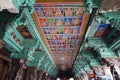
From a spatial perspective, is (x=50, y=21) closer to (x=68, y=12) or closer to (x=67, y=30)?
(x=68, y=12)

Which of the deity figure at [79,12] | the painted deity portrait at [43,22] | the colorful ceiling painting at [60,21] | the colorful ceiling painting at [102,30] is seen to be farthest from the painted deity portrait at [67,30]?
the deity figure at [79,12]

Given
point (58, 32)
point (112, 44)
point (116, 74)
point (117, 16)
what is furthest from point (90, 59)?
point (117, 16)

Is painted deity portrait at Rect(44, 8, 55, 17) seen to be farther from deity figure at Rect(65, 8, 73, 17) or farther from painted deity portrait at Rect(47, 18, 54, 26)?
deity figure at Rect(65, 8, 73, 17)

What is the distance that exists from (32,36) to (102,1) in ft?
12.8

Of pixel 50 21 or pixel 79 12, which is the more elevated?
pixel 50 21

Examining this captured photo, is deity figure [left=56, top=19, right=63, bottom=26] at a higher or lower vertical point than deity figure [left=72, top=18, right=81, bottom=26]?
higher

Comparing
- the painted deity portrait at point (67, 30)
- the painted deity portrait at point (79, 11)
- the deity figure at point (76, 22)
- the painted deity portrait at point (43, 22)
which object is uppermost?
the painted deity portrait at point (67, 30)

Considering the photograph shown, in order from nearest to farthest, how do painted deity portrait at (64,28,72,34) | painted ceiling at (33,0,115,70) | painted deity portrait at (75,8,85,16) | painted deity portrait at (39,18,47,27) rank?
painted ceiling at (33,0,115,70), painted deity portrait at (75,8,85,16), painted deity portrait at (39,18,47,27), painted deity portrait at (64,28,72,34)

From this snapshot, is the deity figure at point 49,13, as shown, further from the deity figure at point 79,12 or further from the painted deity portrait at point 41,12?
the deity figure at point 79,12

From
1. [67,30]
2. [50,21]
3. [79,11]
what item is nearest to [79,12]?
[79,11]

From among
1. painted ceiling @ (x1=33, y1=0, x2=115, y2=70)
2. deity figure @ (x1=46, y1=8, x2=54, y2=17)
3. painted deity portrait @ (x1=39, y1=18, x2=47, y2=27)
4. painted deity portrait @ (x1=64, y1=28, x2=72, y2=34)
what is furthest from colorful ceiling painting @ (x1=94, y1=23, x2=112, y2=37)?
painted deity portrait @ (x1=39, y1=18, x2=47, y2=27)

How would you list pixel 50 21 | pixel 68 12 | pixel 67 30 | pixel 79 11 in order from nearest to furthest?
pixel 79 11 < pixel 68 12 < pixel 50 21 < pixel 67 30

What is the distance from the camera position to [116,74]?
8.21 m

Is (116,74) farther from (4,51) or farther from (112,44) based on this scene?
(4,51)
